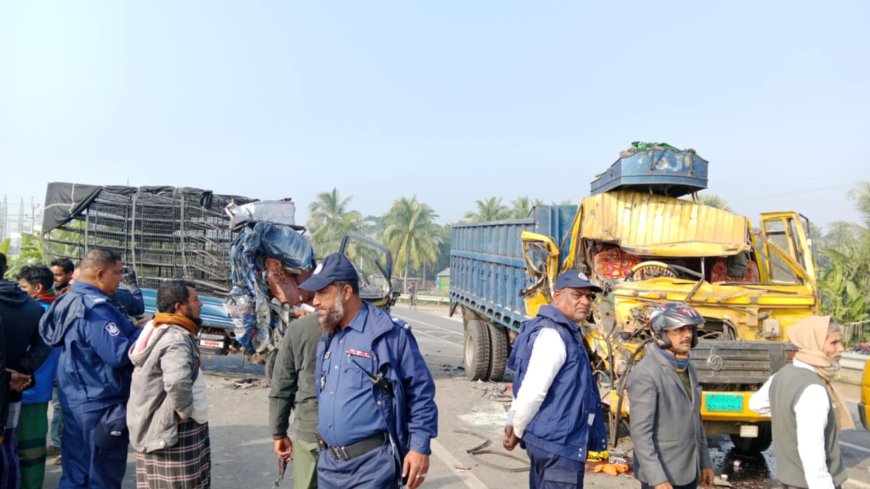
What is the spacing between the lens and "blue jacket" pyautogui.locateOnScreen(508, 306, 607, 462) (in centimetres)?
325

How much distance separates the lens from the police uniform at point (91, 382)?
12.9 ft

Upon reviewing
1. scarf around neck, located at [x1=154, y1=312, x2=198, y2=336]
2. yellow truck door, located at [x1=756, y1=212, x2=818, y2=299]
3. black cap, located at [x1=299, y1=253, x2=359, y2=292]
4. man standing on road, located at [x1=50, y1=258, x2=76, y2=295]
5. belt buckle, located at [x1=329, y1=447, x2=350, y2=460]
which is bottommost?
belt buckle, located at [x1=329, y1=447, x2=350, y2=460]

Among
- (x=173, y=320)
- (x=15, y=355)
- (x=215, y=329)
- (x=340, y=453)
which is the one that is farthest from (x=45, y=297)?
(x=340, y=453)

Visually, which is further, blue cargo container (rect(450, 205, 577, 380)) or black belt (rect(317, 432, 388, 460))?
blue cargo container (rect(450, 205, 577, 380))

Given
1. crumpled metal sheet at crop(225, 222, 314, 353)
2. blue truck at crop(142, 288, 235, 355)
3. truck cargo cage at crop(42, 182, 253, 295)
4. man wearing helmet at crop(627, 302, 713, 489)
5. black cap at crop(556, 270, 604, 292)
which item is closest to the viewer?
man wearing helmet at crop(627, 302, 713, 489)

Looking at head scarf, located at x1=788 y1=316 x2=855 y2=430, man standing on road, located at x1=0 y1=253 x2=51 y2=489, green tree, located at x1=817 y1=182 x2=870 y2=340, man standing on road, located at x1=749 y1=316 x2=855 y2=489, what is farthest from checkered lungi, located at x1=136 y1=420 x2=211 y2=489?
green tree, located at x1=817 y1=182 x2=870 y2=340

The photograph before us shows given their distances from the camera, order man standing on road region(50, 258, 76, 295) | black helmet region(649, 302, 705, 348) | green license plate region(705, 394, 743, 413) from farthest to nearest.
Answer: man standing on road region(50, 258, 76, 295), green license plate region(705, 394, 743, 413), black helmet region(649, 302, 705, 348)

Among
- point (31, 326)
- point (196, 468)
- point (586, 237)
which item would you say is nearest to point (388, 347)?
point (196, 468)

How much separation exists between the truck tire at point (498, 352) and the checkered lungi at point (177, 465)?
6869 mm

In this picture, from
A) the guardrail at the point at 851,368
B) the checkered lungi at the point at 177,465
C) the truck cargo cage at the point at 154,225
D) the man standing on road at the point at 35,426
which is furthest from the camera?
the guardrail at the point at 851,368

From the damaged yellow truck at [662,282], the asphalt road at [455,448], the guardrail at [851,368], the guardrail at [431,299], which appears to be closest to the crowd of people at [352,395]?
the damaged yellow truck at [662,282]

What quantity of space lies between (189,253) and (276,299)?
2.95m

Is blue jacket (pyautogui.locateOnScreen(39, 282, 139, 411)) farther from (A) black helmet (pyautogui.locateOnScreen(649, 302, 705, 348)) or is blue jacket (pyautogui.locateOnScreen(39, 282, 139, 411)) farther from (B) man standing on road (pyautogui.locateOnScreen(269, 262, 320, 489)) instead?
(A) black helmet (pyautogui.locateOnScreen(649, 302, 705, 348))

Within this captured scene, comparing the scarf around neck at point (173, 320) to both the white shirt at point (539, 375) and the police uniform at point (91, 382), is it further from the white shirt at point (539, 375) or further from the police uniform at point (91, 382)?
the white shirt at point (539, 375)
